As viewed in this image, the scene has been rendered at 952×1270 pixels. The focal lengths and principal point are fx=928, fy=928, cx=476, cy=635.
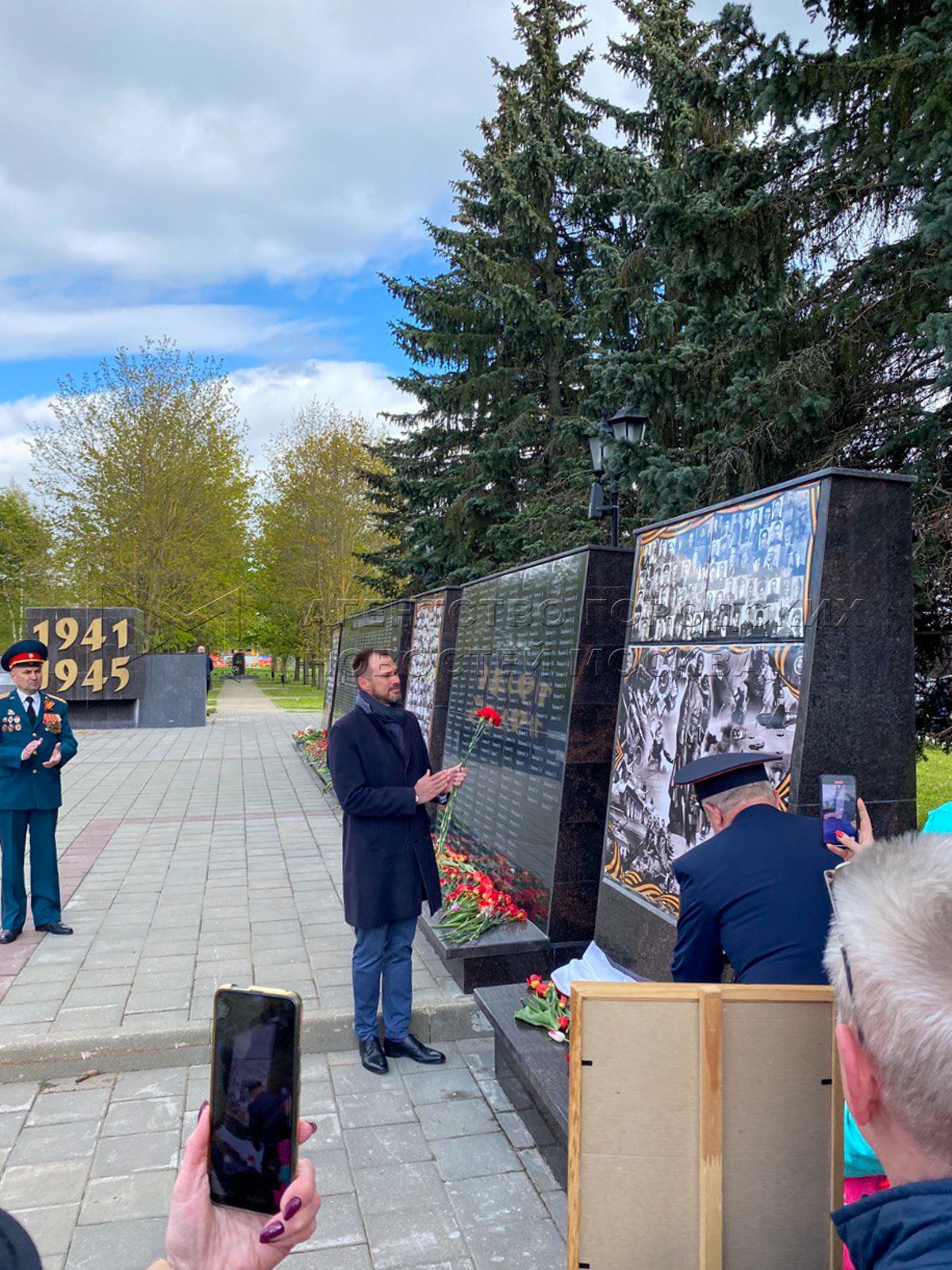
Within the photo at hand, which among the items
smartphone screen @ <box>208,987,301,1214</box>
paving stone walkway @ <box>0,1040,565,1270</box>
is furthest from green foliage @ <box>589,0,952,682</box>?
smartphone screen @ <box>208,987,301,1214</box>

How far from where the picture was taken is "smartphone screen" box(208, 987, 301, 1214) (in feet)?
3.99

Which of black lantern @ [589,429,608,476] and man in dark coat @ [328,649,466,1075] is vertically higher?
black lantern @ [589,429,608,476]

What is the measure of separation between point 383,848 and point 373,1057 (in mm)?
1018

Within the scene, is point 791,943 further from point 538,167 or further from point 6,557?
point 6,557

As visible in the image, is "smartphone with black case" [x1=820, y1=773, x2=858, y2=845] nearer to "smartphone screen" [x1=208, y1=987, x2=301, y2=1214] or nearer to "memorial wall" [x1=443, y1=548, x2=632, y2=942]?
"memorial wall" [x1=443, y1=548, x2=632, y2=942]

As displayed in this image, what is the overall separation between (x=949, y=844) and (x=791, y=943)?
4.05 ft

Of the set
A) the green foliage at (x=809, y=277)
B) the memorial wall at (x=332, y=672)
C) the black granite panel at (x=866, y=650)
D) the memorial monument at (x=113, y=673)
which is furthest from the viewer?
the memorial monument at (x=113, y=673)

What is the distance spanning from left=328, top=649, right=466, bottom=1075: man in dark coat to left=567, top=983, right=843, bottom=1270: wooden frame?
2419mm

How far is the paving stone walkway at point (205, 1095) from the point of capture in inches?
125

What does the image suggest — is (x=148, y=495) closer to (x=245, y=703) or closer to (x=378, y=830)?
(x=245, y=703)

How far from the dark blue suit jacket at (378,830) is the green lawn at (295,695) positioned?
22.2 m

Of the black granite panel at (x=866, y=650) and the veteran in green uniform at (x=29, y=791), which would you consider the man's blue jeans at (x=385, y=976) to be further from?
the veteran in green uniform at (x=29, y=791)

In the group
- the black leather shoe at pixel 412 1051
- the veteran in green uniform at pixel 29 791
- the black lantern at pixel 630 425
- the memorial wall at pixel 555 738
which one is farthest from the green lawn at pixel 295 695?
the black leather shoe at pixel 412 1051

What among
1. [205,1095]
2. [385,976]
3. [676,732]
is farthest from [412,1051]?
[676,732]
